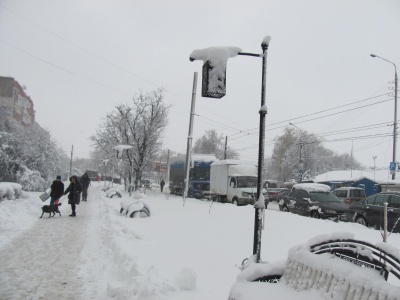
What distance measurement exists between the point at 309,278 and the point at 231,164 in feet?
77.1

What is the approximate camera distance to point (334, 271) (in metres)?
3.00

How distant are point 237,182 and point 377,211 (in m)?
12.7

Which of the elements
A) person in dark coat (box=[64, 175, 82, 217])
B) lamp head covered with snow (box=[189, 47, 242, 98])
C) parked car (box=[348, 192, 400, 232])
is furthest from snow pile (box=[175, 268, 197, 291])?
person in dark coat (box=[64, 175, 82, 217])

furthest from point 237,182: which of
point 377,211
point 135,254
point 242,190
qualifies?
→ point 135,254

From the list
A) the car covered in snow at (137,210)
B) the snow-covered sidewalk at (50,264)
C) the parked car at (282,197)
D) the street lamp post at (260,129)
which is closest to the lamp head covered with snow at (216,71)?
the street lamp post at (260,129)

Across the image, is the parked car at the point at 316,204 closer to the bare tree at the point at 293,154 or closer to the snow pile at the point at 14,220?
the snow pile at the point at 14,220

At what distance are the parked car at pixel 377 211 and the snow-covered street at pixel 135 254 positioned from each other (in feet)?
6.02

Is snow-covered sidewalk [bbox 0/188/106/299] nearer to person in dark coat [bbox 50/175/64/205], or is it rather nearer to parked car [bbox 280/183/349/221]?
person in dark coat [bbox 50/175/64/205]

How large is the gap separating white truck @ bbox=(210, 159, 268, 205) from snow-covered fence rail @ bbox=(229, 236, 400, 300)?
20.9m

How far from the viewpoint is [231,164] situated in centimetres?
2677

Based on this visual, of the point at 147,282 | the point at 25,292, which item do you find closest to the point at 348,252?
the point at 147,282

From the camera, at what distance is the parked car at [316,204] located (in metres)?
16.5

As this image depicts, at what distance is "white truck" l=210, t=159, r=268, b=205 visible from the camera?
25.1 metres

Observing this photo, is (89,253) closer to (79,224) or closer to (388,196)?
(79,224)
